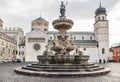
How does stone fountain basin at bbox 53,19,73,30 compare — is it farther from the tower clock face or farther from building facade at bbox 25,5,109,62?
the tower clock face

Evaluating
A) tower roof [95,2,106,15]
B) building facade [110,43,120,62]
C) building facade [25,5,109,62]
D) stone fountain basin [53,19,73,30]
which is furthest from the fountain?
building facade [110,43,120,62]

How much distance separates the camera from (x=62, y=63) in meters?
18.9

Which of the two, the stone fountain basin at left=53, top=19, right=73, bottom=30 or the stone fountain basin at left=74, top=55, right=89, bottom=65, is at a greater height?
the stone fountain basin at left=53, top=19, right=73, bottom=30

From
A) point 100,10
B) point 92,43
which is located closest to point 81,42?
point 92,43

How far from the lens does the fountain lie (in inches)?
605

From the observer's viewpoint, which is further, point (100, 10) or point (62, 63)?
point (100, 10)

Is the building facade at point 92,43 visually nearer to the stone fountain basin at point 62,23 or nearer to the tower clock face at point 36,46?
the tower clock face at point 36,46

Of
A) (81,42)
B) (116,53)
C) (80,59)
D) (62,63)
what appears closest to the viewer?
(62,63)

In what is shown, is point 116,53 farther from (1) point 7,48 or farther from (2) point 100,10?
(1) point 7,48

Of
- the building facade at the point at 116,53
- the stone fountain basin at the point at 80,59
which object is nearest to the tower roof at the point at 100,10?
the building facade at the point at 116,53

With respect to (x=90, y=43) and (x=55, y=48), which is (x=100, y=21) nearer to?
(x=90, y=43)

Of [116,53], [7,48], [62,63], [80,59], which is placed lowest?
[62,63]

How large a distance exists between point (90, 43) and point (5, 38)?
115 ft

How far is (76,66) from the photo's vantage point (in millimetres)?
16781
